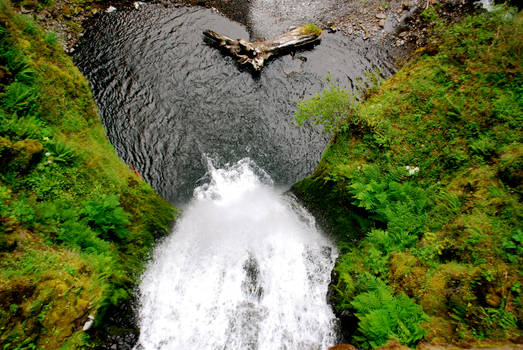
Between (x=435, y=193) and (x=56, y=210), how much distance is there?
9.86 metres

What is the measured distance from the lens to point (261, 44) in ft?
49.2

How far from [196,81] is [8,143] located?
28.3 feet

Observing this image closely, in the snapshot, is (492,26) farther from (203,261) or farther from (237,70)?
(203,261)

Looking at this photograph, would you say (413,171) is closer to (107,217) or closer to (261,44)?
(107,217)

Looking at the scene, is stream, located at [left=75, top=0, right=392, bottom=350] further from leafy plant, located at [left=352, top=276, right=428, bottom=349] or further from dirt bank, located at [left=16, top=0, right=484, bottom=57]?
leafy plant, located at [left=352, top=276, right=428, bottom=349]

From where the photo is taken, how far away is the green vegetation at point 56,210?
5.34 metres

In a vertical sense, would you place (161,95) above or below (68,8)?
below

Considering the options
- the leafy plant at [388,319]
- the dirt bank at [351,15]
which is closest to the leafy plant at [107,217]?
the leafy plant at [388,319]

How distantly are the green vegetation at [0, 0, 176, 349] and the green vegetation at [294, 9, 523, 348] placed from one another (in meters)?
5.99

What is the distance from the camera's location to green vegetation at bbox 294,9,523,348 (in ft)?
18.0

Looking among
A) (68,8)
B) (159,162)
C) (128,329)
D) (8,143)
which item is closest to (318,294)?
(128,329)

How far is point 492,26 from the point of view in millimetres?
9164

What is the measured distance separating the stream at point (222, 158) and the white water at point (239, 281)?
0.03 metres

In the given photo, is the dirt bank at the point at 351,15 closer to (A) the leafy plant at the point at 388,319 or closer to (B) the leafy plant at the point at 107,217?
(B) the leafy plant at the point at 107,217
